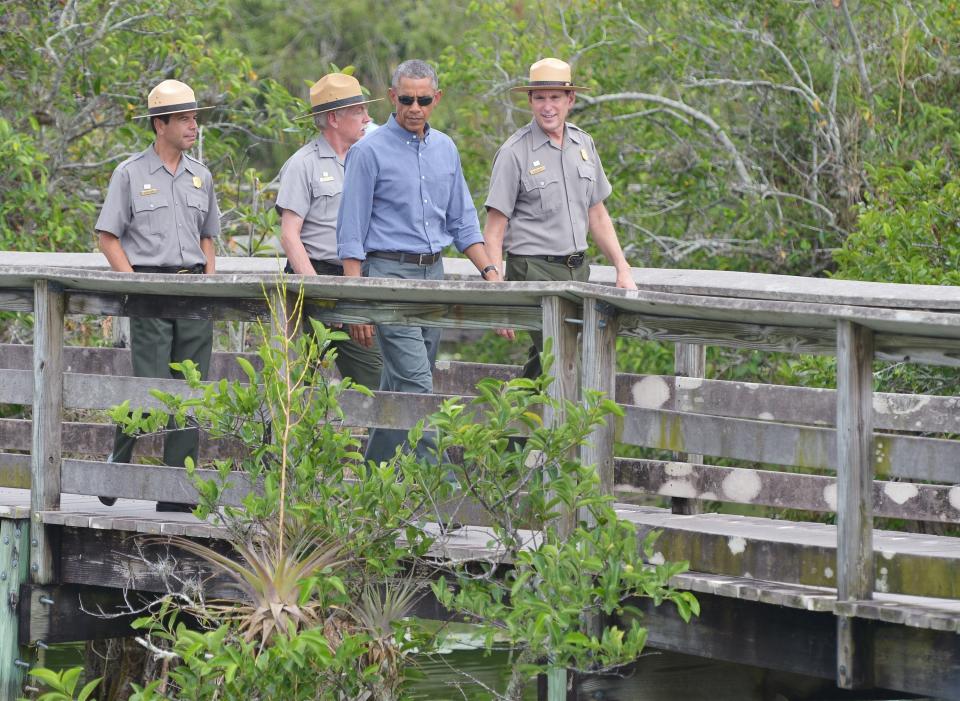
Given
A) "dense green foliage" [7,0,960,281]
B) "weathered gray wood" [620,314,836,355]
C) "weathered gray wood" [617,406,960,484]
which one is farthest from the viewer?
"dense green foliage" [7,0,960,281]

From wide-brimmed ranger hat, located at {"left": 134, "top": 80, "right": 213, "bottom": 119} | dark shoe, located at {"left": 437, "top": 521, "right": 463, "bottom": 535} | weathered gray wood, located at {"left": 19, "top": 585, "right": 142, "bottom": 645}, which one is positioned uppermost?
wide-brimmed ranger hat, located at {"left": 134, "top": 80, "right": 213, "bottom": 119}

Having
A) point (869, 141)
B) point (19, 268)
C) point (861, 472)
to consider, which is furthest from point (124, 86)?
point (861, 472)

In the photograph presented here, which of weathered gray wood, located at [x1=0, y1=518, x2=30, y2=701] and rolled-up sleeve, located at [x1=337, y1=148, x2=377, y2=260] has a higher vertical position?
rolled-up sleeve, located at [x1=337, y1=148, x2=377, y2=260]

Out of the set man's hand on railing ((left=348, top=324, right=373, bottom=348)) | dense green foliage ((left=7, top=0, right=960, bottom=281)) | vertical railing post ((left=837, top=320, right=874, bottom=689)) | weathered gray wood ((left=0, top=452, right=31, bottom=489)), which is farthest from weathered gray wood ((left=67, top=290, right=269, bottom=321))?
dense green foliage ((left=7, top=0, right=960, bottom=281))

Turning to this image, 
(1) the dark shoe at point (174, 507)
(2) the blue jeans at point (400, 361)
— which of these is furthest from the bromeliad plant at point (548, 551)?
(1) the dark shoe at point (174, 507)

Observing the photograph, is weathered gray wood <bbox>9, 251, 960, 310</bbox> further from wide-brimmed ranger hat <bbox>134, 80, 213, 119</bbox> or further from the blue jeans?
wide-brimmed ranger hat <bbox>134, 80, 213, 119</bbox>

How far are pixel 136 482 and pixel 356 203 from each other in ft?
4.03

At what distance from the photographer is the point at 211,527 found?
5.49 metres

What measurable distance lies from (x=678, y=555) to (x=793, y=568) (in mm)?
400

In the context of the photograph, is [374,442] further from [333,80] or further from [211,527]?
[333,80]

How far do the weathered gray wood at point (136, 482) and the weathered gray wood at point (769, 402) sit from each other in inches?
62.9

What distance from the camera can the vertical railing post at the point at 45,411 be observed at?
19.1ft

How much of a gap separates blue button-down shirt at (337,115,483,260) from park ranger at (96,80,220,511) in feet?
2.38

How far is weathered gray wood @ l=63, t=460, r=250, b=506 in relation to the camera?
5.71 m
